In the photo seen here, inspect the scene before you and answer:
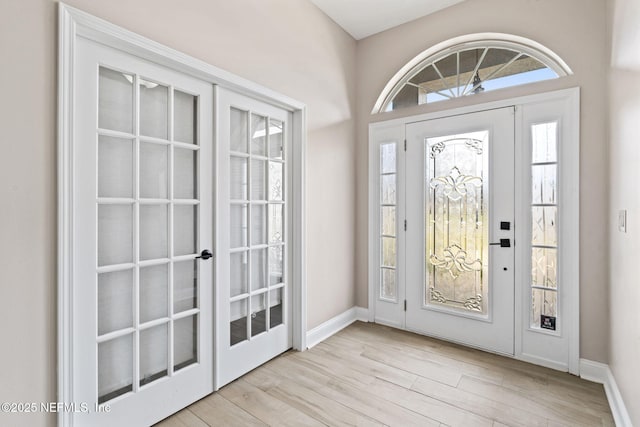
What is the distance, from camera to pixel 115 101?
1674mm

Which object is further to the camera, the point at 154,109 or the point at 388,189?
the point at 388,189

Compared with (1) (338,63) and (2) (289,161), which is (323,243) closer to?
(2) (289,161)

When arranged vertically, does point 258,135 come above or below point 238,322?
above

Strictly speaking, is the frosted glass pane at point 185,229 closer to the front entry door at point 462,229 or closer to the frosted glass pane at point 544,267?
the front entry door at point 462,229

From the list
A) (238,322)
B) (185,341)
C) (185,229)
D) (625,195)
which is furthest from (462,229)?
(185,341)

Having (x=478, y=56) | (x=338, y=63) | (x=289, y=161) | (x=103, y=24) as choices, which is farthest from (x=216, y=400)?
(x=478, y=56)

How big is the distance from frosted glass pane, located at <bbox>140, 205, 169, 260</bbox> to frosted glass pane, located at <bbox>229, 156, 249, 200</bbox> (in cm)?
52

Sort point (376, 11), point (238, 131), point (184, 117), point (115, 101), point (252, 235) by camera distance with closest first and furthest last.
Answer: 1. point (115, 101)
2. point (184, 117)
3. point (238, 131)
4. point (252, 235)
5. point (376, 11)

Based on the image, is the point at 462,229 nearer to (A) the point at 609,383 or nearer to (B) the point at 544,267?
(B) the point at 544,267

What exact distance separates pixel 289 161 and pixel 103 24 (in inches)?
61.4

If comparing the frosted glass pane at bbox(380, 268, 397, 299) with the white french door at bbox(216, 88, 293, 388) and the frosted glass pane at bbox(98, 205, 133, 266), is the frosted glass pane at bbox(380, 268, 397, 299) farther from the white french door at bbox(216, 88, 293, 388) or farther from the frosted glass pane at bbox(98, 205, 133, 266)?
the frosted glass pane at bbox(98, 205, 133, 266)

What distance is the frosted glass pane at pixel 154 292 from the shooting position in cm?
180

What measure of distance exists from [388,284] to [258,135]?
6.93ft
